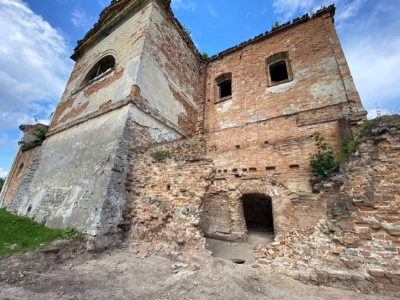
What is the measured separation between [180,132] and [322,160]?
520 cm

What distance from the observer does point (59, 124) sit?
8.15 m

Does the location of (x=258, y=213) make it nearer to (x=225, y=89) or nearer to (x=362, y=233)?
(x=362, y=233)

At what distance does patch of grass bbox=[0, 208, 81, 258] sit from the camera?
3.72m

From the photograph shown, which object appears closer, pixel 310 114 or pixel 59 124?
pixel 310 114

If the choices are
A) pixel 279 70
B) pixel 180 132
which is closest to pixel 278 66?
pixel 279 70

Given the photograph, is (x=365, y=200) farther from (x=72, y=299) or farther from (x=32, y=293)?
(x=32, y=293)

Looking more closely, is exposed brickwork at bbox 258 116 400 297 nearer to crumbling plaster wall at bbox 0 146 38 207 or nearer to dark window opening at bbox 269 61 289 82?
dark window opening at bbox 269 61 289 82

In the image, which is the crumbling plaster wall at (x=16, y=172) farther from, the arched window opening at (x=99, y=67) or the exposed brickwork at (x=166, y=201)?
the exposed brickwork at (x=166, y=201)

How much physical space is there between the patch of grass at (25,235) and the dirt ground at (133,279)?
0.36 metres

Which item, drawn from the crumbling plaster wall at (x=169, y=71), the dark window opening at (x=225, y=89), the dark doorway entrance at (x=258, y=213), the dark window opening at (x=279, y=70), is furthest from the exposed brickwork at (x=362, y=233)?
the dark window opening at (x=225, y=89)

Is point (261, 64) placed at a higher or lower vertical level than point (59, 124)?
higher

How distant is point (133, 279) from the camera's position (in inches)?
117

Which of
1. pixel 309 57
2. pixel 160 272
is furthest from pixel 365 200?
pixel 309 57

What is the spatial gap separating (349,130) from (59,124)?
36.2 feet
